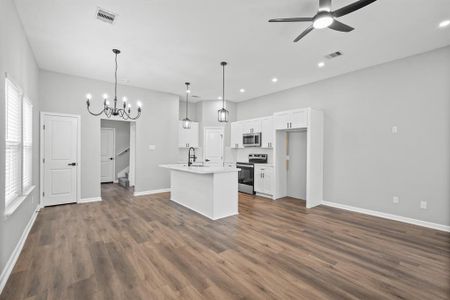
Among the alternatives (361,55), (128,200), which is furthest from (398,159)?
(128,200)

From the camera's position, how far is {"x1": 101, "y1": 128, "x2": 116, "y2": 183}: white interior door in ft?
26.9

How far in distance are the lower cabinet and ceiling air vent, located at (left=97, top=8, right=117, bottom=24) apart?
15.4 feet

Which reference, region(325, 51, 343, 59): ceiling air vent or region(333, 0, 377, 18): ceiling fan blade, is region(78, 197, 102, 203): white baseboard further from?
region(325, 51, 343, 59): ceiling air vent

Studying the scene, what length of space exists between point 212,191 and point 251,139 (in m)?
3.05

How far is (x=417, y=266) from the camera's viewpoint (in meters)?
2.43

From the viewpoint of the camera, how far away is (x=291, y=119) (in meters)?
5.29

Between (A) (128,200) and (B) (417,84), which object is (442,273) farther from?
(A) (128,200)

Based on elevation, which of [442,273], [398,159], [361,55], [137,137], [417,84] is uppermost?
[361,55]

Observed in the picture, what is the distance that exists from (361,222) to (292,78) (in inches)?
138

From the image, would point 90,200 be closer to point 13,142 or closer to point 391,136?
point 13,142

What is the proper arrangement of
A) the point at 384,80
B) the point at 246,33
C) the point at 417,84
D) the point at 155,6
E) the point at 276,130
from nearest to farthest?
the point at 155,6, the point at 246,33, the point at 417,84, the point at 384,80, the point at 276,130

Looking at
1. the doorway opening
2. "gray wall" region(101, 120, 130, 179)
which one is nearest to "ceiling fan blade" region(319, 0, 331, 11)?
the doorway opening

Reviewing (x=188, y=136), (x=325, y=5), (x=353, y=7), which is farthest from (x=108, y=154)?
(x=353, y=7)

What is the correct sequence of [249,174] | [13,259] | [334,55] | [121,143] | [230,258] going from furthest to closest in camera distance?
[121,143], [249,174], [334,55], [230,258], [13,259]
